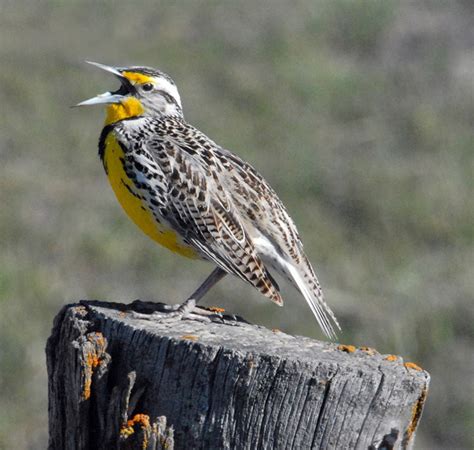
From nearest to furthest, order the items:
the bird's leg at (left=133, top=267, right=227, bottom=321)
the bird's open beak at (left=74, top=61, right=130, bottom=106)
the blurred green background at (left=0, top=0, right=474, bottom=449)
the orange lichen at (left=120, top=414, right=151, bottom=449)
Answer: the orange lichen at (left=120, top=414, right=151, bottom=449), the bird's leg at (left=133, top=267, right=227, bottom=321), the bird's open beak at (left=74, top=61, right=130, bottom=106), the blurred green background at (left=0, top=0, right=474, bottom=449)

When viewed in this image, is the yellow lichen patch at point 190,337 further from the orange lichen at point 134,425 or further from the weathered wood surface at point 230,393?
the orange lichen at point 134,425

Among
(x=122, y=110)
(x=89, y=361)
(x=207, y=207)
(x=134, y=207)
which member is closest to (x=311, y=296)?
(x=207, y=207)

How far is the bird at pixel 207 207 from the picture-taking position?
4.21 metres

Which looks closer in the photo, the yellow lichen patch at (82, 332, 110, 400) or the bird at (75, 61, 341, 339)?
the yellow lichen patch at (82, 332, 110, 400)

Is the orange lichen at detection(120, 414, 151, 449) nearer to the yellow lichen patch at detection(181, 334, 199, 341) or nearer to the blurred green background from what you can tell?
the yellow lichen patch at detection(181, 334, 199, 341)

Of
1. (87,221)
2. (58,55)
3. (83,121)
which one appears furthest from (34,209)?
(58,55)

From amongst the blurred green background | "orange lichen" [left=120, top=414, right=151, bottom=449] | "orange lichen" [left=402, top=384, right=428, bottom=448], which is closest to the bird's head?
"orange lichen" [left=120, top=414, right=151, bottom=449]

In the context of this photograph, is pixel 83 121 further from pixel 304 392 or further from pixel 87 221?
pixel 304 392

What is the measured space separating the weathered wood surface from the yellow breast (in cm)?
87

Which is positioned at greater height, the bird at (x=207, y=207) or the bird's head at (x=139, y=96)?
the bird's head at (x=139, y=96)

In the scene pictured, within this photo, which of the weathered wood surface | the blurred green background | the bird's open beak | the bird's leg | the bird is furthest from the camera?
the blurred green background

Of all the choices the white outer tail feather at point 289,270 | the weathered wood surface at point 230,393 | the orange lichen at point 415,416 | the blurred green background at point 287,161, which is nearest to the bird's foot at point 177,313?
the weathered wood surface at point 230,393

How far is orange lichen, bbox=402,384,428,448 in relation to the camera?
10.3ft

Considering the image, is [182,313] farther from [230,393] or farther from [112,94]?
[112,94]
